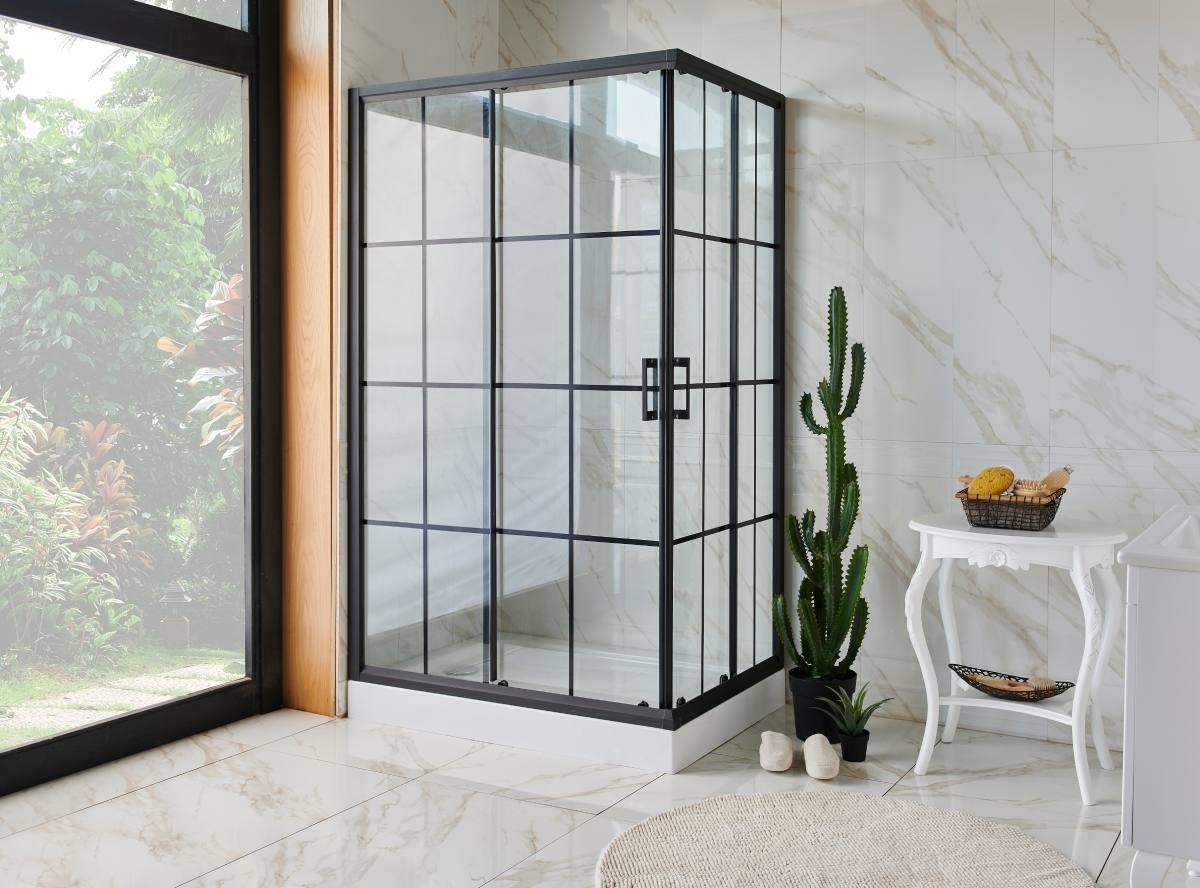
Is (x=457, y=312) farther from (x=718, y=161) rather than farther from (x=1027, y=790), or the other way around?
(x=1027, y=790)

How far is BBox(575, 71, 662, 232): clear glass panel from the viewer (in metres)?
3.24

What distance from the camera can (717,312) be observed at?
351 centimetres

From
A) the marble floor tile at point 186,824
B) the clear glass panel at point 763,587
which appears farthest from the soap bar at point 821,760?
the marble floor tile at point 186,824

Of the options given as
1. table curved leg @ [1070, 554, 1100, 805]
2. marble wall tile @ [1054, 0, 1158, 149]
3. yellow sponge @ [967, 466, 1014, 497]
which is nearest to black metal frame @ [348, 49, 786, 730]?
yellow sponge @ [967, 466, 1014, 497]

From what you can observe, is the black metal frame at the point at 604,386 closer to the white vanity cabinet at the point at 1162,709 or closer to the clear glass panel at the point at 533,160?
the clear glass panel at the point at 533,160

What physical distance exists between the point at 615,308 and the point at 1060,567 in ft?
4.61

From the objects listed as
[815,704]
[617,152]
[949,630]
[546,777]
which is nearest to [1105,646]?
[949,630]

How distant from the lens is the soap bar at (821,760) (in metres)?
3.19

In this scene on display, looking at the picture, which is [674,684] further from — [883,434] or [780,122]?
[780,122]

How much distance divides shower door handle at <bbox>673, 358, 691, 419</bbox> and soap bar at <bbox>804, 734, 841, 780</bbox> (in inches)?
38.3

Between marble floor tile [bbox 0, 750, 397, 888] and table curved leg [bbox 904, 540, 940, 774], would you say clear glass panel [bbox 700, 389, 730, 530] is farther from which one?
marble floor tile [bbox 0, 750, 397, 888]

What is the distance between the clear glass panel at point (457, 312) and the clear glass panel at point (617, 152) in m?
0.38

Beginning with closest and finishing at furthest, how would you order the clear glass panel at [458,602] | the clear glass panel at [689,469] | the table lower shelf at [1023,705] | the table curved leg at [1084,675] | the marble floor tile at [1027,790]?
the marble floor tile at [1027,790], the table curved leg at [1084,675], the table lower shelf at [1023,705], the clear glass panel at [689,469], the clear glass panel at [458,602]

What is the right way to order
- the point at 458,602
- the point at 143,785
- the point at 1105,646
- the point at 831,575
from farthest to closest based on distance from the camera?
the point at 458,602
the point at 831,575
the point at 143,785
the point at 1105,646
